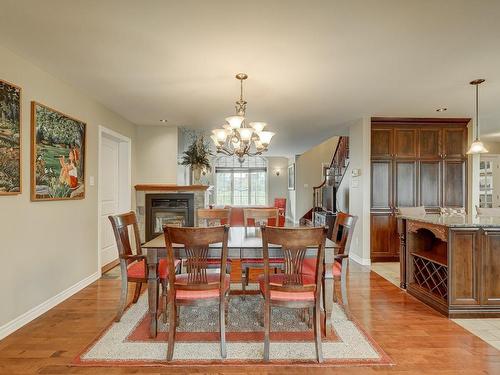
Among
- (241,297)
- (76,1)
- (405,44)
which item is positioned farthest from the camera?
(241,297)

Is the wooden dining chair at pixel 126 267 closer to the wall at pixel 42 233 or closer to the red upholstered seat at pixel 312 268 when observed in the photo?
the wall at pixel 42 233

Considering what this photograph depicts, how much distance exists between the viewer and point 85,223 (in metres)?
4.05

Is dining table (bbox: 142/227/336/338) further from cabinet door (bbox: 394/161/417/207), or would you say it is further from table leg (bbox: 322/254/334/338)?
cabinet door (bbox: 394/161/417/207)

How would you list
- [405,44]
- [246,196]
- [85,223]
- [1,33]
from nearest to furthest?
[1,33]
[405,44]
[85,223]
[246,196]

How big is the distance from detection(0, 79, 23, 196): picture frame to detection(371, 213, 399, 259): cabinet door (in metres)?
4.89

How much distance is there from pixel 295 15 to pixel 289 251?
161cm

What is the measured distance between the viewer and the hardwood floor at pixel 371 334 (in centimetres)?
216

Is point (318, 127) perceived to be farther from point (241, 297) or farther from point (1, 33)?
point (1, 33)

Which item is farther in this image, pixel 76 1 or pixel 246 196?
pixel 246 196

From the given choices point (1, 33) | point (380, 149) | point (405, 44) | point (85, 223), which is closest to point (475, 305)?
point (405, 44)

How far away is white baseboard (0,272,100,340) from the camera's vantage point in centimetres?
267

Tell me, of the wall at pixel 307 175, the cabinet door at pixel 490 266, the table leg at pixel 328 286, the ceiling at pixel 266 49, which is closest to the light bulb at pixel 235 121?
the ceiling at pixel 266 49

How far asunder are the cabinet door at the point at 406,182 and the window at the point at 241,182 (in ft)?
25.2

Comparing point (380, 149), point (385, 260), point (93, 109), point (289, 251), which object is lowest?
point (385, 260)
